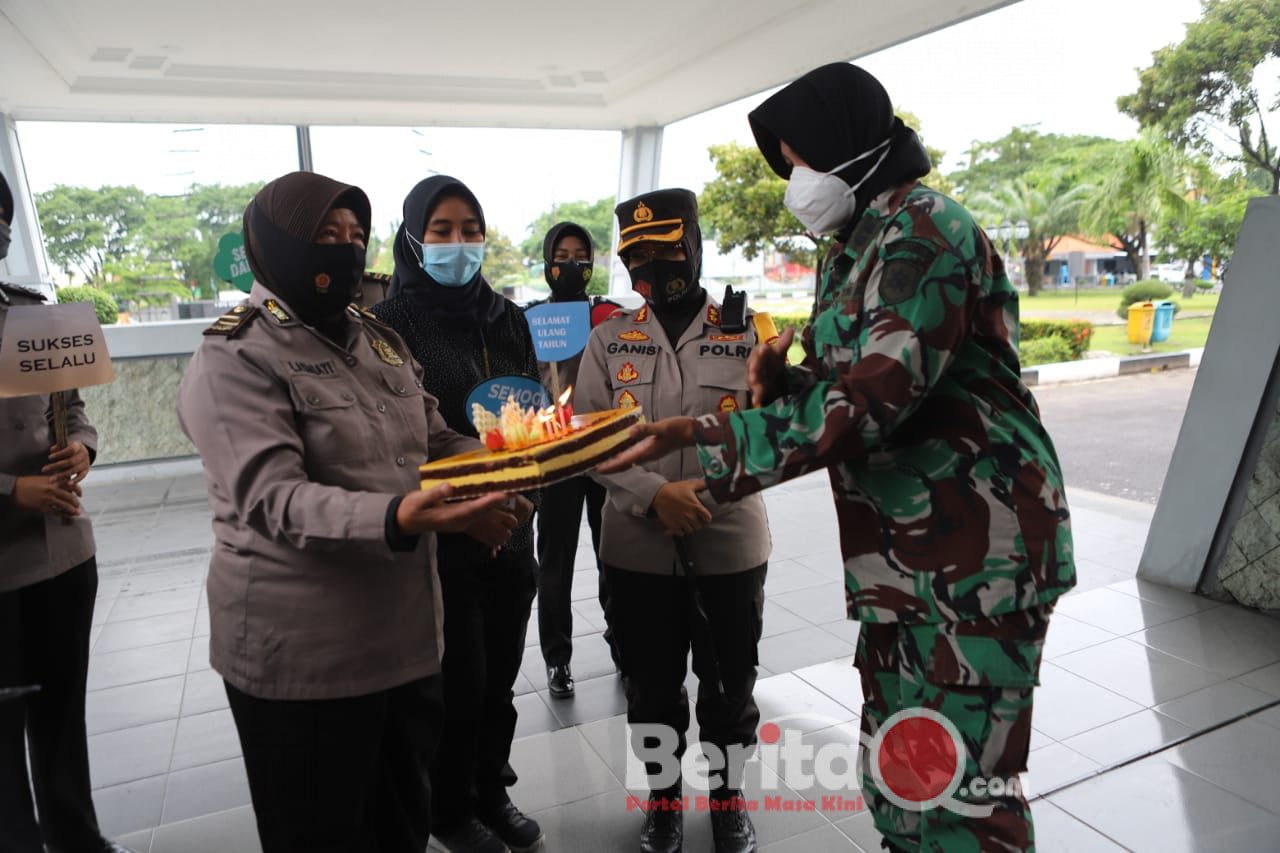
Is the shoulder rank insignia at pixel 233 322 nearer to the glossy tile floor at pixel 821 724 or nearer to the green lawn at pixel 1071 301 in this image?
the glossy tile floor at pixel 821 724

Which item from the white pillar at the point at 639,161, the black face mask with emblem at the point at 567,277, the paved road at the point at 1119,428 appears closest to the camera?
the black face mask with emblem at the point at 567,277

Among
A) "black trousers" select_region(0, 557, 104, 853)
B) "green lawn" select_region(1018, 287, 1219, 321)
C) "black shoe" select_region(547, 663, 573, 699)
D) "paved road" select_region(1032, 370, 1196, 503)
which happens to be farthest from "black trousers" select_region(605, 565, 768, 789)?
"green lawn" select_region(1018, 287, 1219, 321)

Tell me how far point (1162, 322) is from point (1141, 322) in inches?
10.4

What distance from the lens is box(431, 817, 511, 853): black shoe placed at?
2123mm

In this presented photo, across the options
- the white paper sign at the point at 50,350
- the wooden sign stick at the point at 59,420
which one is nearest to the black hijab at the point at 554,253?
the white paper sign at the point at 50,350

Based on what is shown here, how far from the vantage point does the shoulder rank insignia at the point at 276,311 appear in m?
1.49

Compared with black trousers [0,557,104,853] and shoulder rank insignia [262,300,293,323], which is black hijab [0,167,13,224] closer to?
black trousers [0,557,104,853]

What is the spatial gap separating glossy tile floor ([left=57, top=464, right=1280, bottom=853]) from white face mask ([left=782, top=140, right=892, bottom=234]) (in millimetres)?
1694

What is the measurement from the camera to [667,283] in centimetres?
221

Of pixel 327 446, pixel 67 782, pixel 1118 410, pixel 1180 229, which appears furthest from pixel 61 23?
pixel 1118 410

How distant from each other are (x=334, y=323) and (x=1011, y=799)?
5.13ft

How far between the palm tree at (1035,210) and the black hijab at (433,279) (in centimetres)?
788

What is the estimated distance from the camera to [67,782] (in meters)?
2.10

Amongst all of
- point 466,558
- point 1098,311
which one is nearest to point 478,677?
point 466,558
